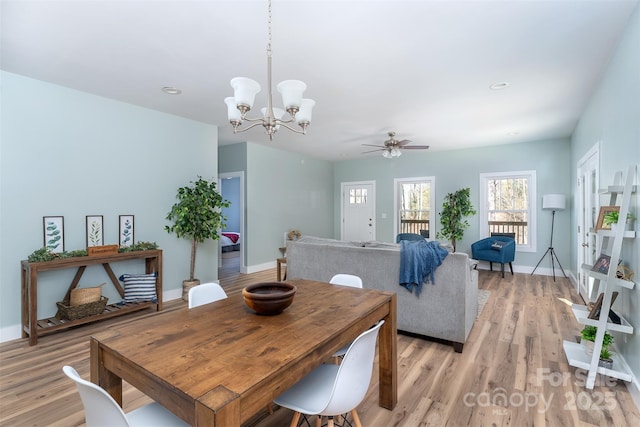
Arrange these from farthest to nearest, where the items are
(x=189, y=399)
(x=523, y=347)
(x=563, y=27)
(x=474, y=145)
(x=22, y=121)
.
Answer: (x=474, y=145) < (x=22, y=121) < (x=523, y=347) < (x=563, y=27) < (x=189, y=399)

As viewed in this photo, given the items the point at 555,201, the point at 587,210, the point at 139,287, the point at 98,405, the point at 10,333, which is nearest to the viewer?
the point at 98,405

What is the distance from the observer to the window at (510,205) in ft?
20.2

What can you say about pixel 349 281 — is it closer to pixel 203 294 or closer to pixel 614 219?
pixel 203 294

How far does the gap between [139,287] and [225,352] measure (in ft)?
10.7

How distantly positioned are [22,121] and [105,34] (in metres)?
1.60

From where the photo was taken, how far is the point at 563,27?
2.32 m

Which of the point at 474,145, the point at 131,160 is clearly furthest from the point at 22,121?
the point at 474,145

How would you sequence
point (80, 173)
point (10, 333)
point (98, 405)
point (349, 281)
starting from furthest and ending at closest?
point (80, 173) < point (10, 333) < point (349, 281) < point (98, 405)

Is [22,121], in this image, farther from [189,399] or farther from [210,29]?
[189,399]

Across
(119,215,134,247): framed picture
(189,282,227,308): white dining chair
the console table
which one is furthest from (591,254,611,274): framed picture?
(119,215,134,247): framed picture

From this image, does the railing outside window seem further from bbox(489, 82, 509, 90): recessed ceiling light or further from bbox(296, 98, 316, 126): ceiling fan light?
bbox(296, 98, 316, 126): ceiling fan light

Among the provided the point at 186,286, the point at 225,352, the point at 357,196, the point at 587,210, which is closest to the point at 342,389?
the point at 225,352

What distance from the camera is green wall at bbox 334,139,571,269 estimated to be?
5.91 metres

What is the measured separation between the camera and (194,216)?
4301 mm
